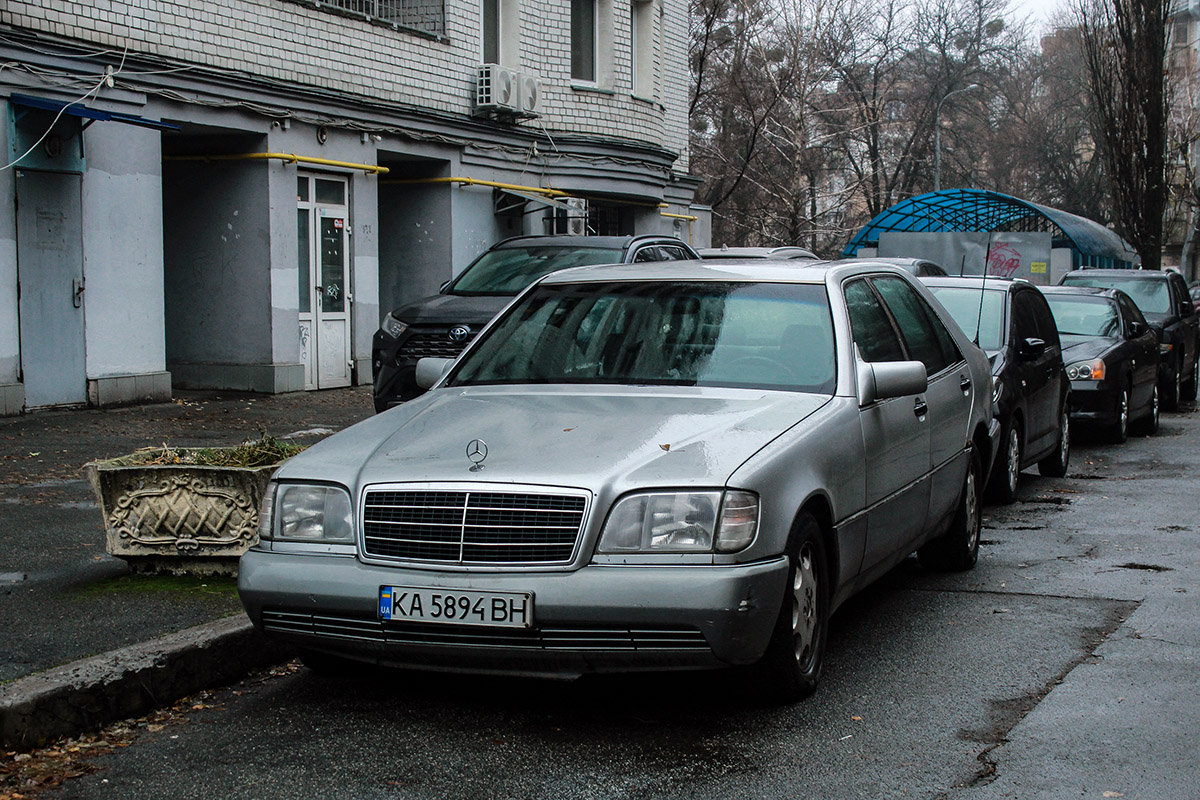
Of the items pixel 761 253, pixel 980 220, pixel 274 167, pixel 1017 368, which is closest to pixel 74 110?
pixel 274 167

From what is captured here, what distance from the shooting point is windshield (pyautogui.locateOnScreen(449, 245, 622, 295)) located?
13211 millimetres

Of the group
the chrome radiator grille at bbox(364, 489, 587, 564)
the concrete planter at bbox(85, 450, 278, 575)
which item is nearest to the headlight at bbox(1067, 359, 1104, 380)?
the concrete planter at bbox(85, 450, 278, 575)

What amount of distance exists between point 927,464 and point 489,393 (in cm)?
203

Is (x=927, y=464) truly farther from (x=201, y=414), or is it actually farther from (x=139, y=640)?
(x=201, y=414)

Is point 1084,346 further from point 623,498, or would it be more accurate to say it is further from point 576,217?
point 576,217

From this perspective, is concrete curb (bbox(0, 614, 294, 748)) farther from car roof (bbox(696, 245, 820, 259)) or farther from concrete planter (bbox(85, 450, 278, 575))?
car roof (bbox(696, 245, 820, 259))

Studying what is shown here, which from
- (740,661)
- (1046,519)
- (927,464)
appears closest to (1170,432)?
(1046,519)

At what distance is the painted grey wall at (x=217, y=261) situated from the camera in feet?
55.0

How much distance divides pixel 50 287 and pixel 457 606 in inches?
432

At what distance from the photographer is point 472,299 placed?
1271 centimetres

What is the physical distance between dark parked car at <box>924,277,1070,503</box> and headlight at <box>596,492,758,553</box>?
530 centimetres

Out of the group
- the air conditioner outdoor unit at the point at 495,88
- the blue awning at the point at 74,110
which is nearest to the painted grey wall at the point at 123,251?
the blue awning at the point at 74,110

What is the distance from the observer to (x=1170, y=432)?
49.1 ft

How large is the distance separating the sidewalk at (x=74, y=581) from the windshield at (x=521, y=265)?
2097 millimetres
